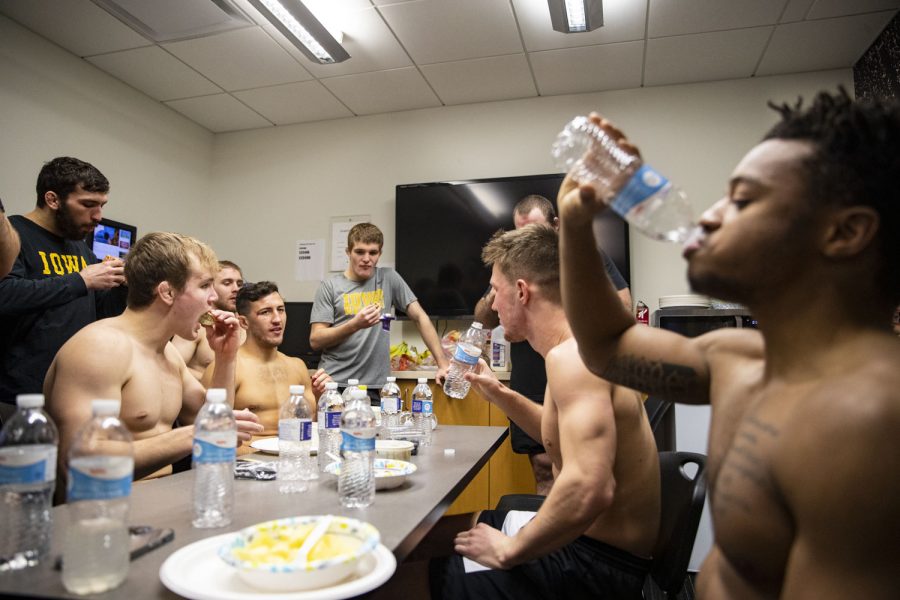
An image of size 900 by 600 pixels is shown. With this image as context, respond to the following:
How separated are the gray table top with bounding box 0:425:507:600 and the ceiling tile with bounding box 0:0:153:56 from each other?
3.20 m

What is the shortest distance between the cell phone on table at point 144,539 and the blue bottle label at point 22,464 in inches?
5.7

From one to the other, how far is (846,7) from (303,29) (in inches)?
126

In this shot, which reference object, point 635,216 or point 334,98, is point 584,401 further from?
point 334,98

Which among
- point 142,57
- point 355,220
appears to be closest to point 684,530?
point 355,220

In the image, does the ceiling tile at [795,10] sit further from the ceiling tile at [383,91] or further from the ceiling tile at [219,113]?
the ceiling tile at [219,113]

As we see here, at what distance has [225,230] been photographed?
203 inches

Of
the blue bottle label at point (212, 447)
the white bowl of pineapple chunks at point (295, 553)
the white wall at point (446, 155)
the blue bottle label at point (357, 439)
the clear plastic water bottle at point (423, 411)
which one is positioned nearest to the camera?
the white bowl of pineapple chunks at point (295, 553)

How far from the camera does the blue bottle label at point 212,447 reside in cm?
108

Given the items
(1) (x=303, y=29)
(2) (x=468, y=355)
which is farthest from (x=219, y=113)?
(2) (x=468, y=355)

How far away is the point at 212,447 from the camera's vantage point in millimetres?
1084

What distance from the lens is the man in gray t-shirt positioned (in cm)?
349

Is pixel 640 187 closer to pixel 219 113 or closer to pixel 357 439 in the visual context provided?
pixel 357 439

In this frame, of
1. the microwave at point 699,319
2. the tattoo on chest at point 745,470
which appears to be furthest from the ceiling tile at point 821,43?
the tattoo on chest at point 745,470

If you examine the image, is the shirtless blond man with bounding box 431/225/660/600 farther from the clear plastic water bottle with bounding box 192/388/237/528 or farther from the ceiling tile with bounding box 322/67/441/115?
the ceiling tile with bounding box 322/67/441/115
